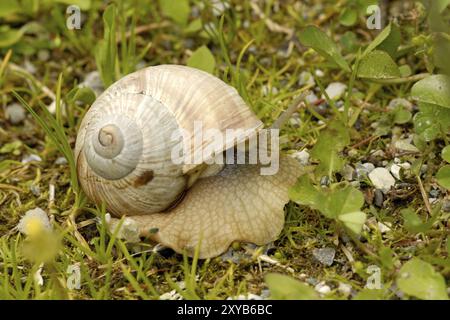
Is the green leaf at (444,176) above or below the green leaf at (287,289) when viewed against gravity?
above

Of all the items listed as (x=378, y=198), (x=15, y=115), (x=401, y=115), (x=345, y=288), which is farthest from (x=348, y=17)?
(x=15, y=115)

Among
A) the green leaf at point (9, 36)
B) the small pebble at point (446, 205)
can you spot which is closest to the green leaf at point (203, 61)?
the green leaf at point (9, 36)

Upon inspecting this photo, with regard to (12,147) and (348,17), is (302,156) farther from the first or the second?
(12,147)

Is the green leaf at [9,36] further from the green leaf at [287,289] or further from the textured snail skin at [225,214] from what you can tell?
the green leaf at [287,289]

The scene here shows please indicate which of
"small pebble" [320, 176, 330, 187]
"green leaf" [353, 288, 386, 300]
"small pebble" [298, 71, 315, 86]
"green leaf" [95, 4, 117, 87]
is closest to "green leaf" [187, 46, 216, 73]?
"green leaf" [95, 4, 117, 87]
